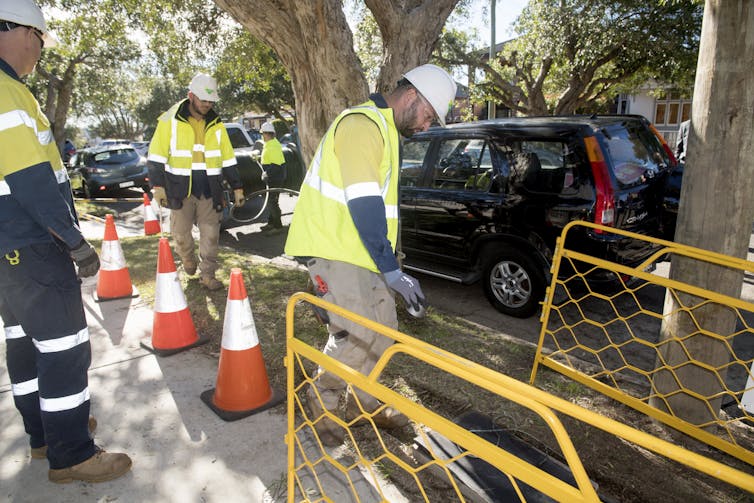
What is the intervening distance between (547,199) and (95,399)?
3.75 metres

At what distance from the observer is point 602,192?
406 centimetres

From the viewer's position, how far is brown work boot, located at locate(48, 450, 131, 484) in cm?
248

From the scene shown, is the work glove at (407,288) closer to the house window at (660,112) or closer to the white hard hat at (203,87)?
the white hard hat at (203,87)

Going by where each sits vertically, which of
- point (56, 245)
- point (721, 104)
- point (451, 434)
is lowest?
point (451, 434)

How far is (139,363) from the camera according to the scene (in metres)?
3.75

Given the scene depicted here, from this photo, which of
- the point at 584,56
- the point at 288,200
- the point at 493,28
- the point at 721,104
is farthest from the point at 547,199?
the point at 493,28

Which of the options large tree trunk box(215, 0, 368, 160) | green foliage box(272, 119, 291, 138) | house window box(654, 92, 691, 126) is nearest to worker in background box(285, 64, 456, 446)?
large tree trunk box(215, 0, 368, 160)

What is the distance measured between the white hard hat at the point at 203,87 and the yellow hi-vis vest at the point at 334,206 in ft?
9.15

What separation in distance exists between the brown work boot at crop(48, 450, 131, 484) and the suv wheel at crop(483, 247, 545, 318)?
11.4 ft

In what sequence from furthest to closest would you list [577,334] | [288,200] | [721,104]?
[288,200]
[577,334]
[721,104]

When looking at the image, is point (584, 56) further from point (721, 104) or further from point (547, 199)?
point (721, 104)

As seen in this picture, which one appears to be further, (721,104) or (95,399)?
(95,399)

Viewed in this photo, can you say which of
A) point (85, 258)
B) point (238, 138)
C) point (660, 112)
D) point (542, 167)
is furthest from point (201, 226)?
point (660, 112)

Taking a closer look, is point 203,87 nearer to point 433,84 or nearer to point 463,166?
point 463,166
